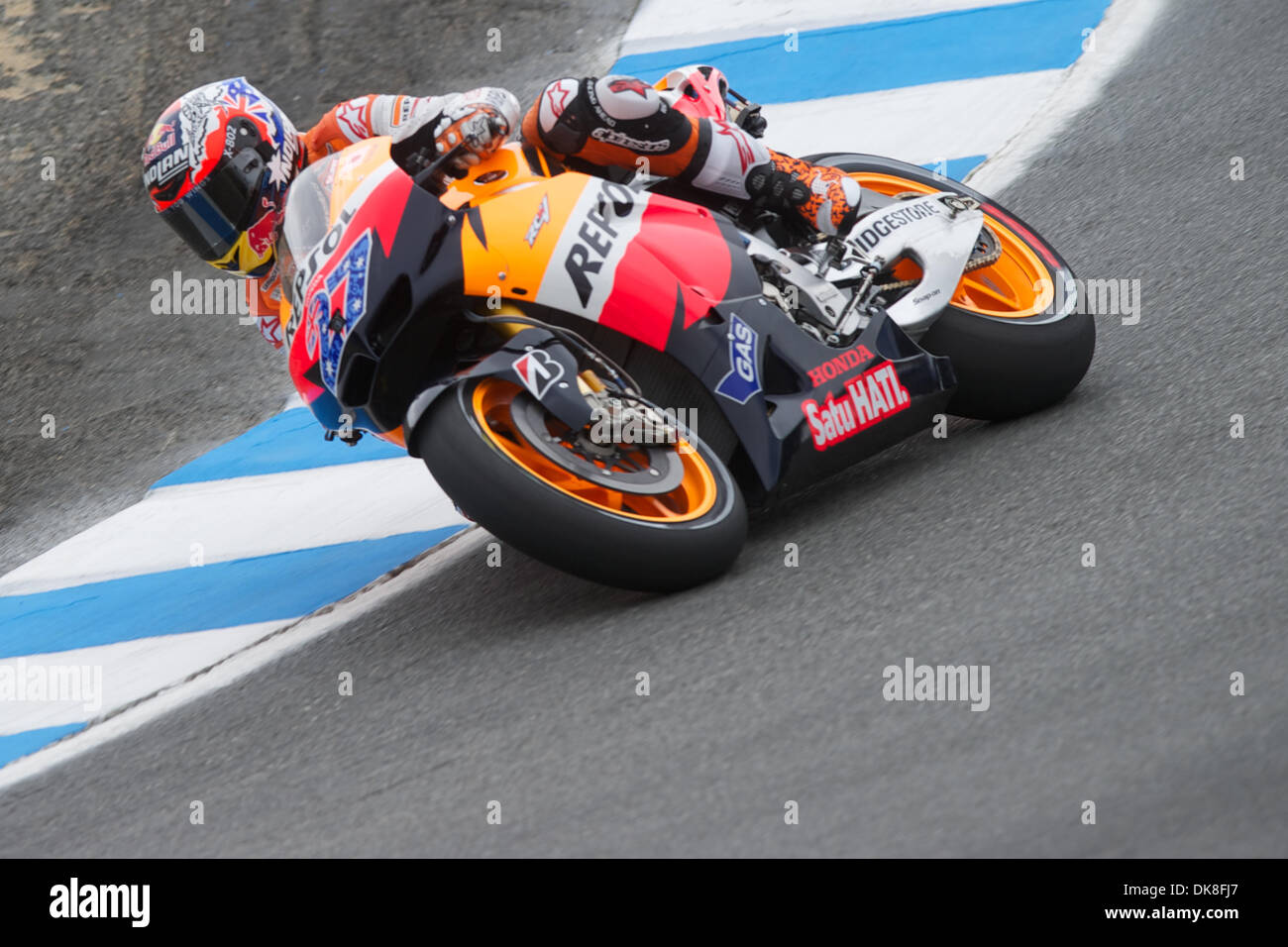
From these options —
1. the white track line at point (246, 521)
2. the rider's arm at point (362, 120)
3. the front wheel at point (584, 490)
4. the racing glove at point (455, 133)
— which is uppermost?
the rider's arm at point (362, 120)

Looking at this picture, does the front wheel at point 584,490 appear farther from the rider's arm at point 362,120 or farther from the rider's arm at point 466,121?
the rider's arm at point 362,120

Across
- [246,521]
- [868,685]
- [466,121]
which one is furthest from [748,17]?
[868,685]

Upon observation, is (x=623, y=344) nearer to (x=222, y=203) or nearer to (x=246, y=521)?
(x=222, y=203)

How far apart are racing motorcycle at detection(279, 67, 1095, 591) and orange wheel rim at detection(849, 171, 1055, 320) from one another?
4 cm

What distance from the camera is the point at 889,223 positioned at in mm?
4855

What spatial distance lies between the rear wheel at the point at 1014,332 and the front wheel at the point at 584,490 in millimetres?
944

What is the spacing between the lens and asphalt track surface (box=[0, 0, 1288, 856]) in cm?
289

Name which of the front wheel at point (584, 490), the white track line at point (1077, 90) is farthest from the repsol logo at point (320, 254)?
the white track line at point (1077, 90)

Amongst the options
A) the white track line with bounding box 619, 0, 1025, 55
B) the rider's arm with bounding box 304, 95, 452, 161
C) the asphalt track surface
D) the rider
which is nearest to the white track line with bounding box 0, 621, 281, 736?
the asphalt track surface

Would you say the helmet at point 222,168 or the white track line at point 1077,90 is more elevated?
the white track line at point 1077,90

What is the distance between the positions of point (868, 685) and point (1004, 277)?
2.09m

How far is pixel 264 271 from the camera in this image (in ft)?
15.5

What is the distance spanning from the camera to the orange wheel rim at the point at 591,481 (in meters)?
3.93
